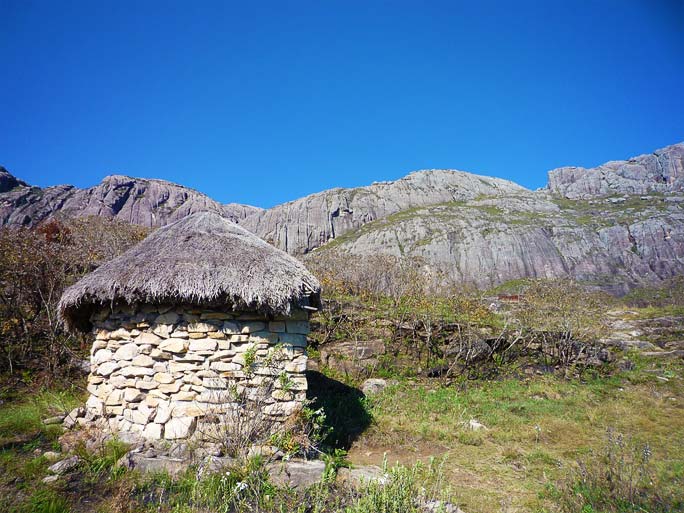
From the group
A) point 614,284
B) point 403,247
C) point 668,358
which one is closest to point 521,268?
point 614,284

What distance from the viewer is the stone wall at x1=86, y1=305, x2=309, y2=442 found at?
17.4 feet

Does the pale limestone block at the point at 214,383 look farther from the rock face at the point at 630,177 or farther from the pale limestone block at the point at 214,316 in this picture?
the rock face at the point at 630,177

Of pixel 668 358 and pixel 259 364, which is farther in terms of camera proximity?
pixel 668 358

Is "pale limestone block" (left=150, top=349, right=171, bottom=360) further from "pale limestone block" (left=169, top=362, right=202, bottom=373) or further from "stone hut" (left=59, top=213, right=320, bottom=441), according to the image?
"pale limestone block" (left=169, top=362, right=202, bottom=373)

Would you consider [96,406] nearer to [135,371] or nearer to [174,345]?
[135,371]

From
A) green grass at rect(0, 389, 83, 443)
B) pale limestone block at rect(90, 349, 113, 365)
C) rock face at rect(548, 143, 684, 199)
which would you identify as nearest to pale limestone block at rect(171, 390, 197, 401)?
pale limestone block at rect(90, 349, 113, 365)

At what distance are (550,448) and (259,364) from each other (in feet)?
17.6

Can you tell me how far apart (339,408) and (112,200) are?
57.7 metres

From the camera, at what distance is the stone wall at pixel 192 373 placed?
5.30 m

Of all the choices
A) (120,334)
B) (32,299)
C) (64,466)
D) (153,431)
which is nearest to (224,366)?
(153,431)

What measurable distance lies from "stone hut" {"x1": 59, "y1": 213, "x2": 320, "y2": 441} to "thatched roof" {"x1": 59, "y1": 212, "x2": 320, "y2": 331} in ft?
0.05

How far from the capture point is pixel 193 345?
18.0 ft

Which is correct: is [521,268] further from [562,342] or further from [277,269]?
[277,269]

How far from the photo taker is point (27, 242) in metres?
8.88
